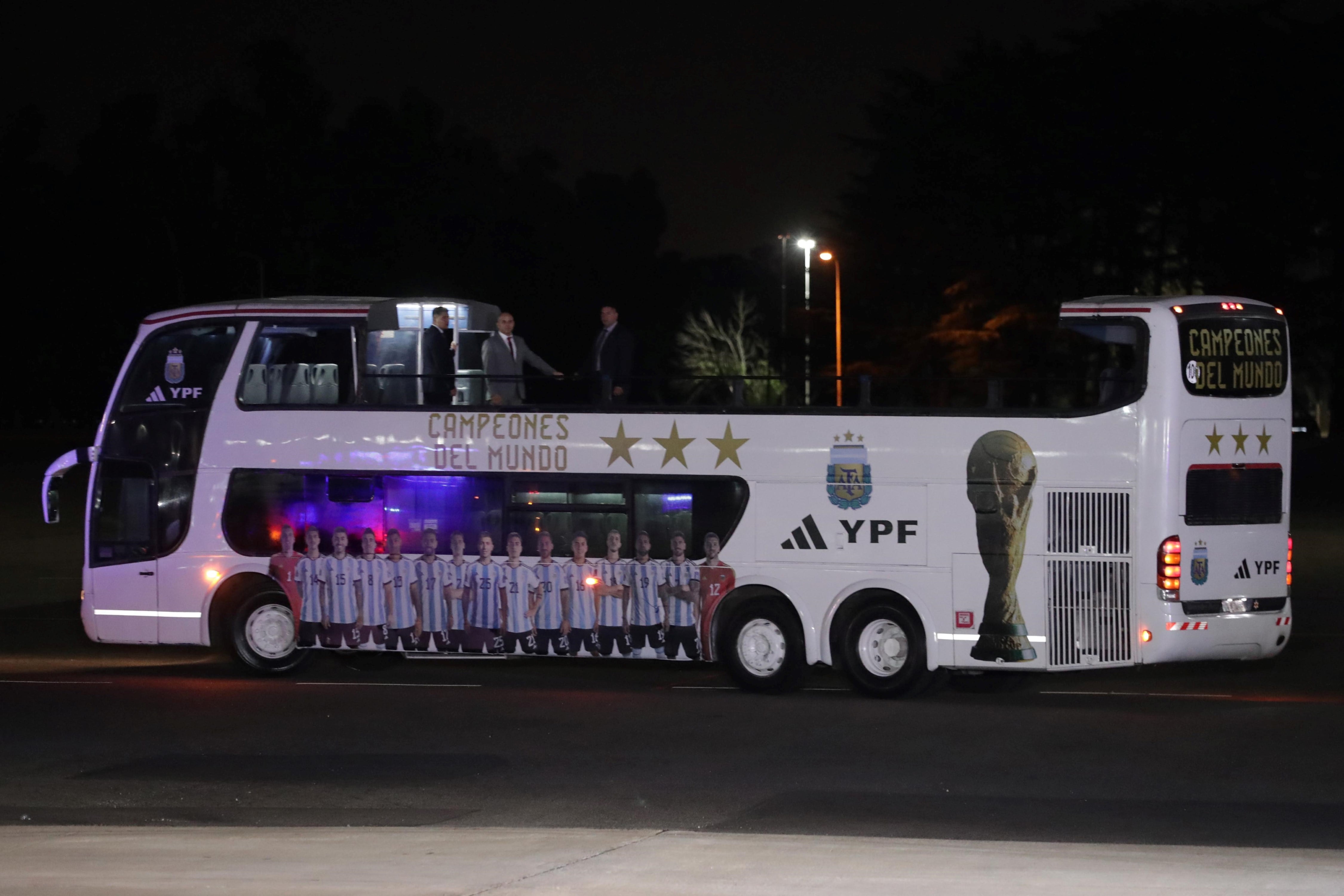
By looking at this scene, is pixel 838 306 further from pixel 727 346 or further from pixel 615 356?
pixel 615 356

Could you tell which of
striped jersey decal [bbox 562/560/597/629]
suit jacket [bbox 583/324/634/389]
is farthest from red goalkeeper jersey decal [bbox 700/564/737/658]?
suit jacket [bbox 583/324/634/389]

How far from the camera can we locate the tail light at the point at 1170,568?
1291cm

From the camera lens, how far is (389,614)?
1484cm

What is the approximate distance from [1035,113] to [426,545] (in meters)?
39.3

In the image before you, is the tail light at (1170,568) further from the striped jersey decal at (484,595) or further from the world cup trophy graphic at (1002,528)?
the striped jersey decal at (484,595)

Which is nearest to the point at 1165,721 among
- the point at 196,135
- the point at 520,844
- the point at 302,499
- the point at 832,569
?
the point at 832,569

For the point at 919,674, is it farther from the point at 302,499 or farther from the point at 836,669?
the point at 302,499

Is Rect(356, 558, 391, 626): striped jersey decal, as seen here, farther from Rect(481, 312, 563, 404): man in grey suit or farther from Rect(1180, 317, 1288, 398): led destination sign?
Rect(1180, 317, 1288, 398): led destination sign

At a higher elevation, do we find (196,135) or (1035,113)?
(196,135)

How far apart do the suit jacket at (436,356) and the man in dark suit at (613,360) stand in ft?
4.16

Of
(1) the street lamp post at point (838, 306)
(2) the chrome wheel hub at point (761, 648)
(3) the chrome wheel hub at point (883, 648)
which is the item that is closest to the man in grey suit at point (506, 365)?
(2) the chrome wheel hub at point (761, 648)

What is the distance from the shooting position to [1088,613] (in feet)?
42.9

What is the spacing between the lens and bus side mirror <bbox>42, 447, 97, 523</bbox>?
14914 millimetres

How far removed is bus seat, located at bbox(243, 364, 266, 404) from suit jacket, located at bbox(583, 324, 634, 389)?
2946mm
